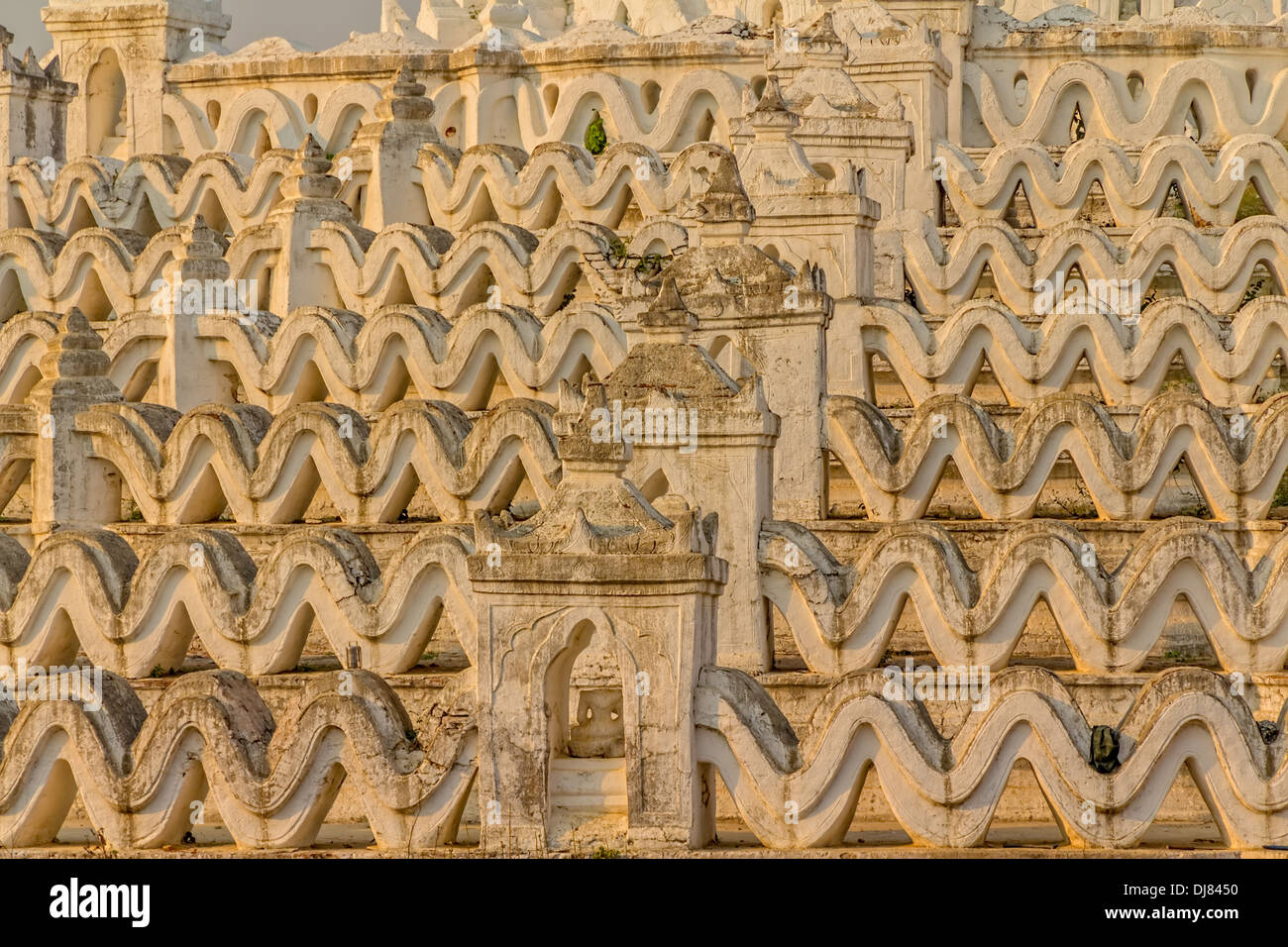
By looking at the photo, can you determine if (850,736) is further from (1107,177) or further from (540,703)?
(1107,177)

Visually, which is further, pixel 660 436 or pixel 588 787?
pixel 660 436

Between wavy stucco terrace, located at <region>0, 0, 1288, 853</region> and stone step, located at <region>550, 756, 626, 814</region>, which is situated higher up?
wavy stucco terrace, located at <region>0, 0, 1288, 853</region>

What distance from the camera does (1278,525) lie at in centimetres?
1712

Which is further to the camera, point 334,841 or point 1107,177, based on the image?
point 1107,177

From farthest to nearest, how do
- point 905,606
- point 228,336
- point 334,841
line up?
point 228,336, point 905,606, point 334,841

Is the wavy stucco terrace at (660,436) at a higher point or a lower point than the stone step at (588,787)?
higher

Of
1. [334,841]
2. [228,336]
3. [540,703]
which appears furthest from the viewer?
[228,336]

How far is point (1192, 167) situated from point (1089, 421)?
527 cm

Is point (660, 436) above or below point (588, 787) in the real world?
above

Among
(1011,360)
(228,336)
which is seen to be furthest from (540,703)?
(228,336)

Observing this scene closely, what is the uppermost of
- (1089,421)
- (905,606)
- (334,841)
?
(1089,421)
